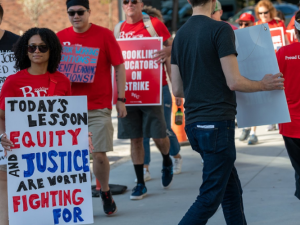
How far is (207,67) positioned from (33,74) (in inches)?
50.9

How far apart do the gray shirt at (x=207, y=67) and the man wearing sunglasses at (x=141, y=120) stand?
2.23 m

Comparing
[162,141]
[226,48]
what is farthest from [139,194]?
[226,48]

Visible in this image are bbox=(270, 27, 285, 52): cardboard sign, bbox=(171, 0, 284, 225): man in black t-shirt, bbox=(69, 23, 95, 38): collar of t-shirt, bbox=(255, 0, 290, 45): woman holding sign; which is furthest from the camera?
bbox=(255, 0, 290, 45): woman holding sign

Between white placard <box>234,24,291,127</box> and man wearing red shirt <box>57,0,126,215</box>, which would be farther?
man wearing red shirt <box>57,0,126,215</box>

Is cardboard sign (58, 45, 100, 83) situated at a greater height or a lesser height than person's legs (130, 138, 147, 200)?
greater

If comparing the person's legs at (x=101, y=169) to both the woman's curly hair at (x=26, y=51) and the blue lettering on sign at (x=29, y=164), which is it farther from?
the blue lettering on sign at (x=29, y=164)

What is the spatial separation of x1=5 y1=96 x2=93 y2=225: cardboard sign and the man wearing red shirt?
1289 millimetres

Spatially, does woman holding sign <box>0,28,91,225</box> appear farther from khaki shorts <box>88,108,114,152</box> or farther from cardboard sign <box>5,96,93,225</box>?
khaki shorts <box>88,108,114,152</box>

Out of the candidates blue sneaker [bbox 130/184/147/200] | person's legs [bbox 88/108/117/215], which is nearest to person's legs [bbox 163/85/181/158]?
blue sneaker [bbox 130/184/147/200]

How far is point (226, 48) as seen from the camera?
3287 millimetres

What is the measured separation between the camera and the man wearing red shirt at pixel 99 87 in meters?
4.98

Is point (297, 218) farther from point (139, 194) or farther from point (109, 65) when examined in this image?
point (109, 65)

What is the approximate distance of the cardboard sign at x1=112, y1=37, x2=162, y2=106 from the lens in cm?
577

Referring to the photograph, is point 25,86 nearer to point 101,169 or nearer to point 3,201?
point 3,201
